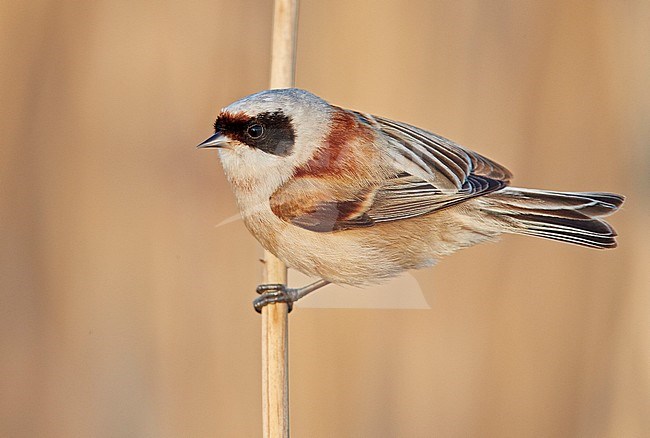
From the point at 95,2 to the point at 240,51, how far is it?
0.58 meters

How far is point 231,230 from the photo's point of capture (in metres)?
2.47

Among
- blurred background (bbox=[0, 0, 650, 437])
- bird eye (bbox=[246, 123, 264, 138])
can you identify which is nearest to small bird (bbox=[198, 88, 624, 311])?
bird eye (bbox=[246, 123, 264, 138])

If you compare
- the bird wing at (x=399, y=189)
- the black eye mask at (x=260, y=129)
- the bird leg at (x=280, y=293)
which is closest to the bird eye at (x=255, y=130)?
the black eye mask at (x=260, y=129)

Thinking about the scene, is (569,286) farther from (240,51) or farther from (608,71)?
(240,51)

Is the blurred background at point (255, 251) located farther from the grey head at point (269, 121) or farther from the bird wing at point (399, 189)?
the grey head at point (269, 121)

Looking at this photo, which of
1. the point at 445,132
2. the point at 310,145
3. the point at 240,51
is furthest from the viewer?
the point at 445,132

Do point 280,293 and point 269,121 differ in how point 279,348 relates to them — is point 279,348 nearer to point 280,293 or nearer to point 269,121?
point 280,293

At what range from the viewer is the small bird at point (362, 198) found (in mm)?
1231

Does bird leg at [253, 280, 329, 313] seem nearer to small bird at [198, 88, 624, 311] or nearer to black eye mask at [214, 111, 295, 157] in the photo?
small bird at [198, 88, 624, 311]

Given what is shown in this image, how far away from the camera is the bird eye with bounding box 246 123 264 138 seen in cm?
118

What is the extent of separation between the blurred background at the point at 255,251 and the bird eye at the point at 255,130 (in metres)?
1.14

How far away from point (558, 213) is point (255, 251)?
4.06ft

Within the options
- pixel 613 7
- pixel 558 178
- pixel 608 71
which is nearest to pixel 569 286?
pixel 558 178

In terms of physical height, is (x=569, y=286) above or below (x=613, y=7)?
below
